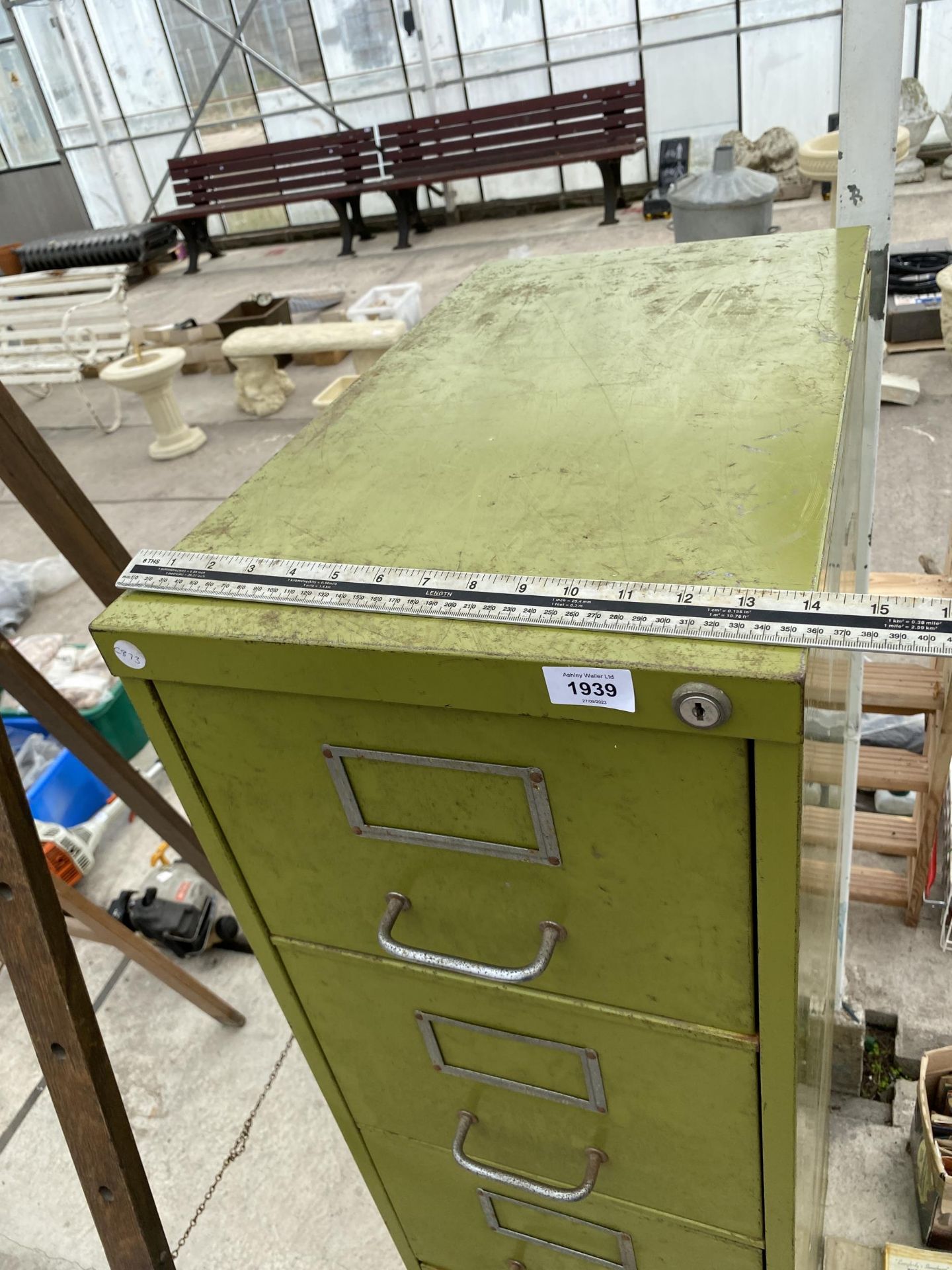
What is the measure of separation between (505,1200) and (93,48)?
1209 centimetres

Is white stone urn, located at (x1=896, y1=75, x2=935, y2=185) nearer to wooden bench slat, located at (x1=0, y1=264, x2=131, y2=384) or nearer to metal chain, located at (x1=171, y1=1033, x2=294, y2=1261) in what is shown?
wooden bench slat, located at (x1=0, y1=264, x2=131, y2=384)

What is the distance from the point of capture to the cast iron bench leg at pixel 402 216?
30.4ft

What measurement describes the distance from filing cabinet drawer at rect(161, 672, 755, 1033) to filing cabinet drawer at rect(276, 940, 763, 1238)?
0.06m

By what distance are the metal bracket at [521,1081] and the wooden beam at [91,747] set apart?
0.96 metres

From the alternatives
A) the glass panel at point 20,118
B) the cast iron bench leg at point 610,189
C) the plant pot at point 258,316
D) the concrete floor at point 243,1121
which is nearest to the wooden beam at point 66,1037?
the concrete floor at point 243,1121

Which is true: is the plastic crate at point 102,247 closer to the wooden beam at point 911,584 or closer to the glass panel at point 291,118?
the glass panel at point 291,118

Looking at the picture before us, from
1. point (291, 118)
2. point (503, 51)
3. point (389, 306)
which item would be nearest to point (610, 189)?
point (503, 51)

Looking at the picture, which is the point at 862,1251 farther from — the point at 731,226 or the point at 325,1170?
the point at 731,226

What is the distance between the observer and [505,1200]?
52.0 inches

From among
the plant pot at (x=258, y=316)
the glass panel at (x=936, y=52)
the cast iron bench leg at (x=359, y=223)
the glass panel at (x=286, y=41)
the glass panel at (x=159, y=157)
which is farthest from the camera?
the glass panel at (x=159, y=157)

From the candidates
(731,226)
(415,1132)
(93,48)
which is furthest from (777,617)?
(93,48)

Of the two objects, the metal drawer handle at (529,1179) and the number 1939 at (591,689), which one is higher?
the number 1939 at (591,689)

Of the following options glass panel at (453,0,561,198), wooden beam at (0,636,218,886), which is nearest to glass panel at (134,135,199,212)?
glass panel at (453,0,561,198)

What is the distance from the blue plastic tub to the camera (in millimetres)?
2973
